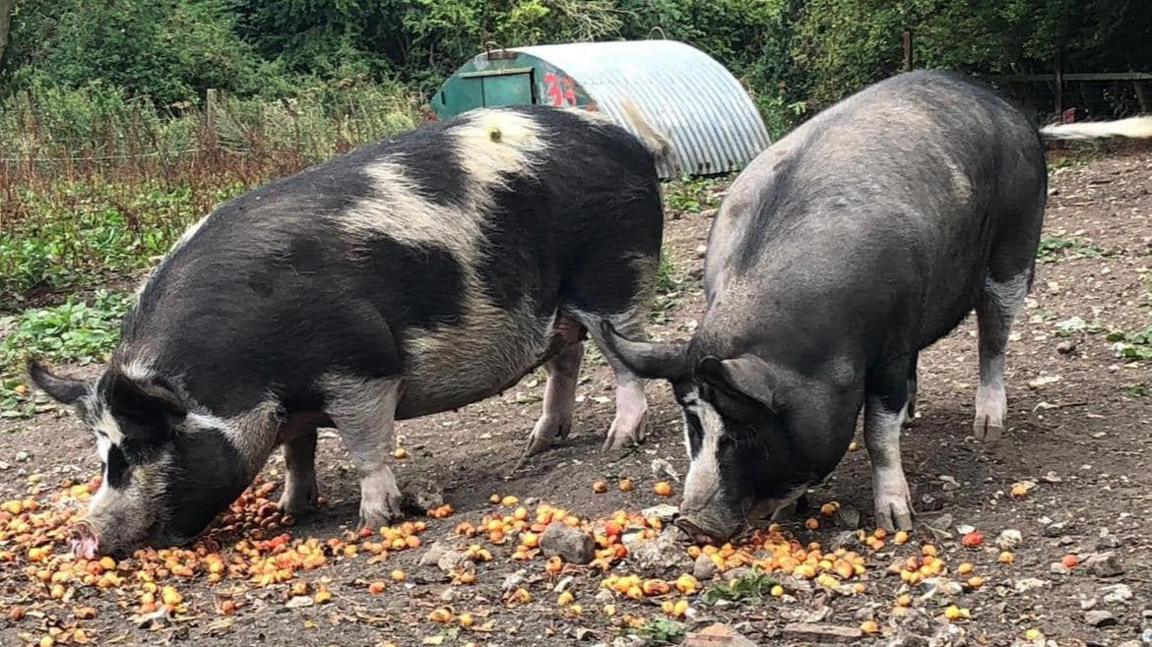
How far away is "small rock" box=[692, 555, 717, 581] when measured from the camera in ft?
13.9

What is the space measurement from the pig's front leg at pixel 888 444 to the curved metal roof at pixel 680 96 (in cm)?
1137

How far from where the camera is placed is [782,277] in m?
4.44

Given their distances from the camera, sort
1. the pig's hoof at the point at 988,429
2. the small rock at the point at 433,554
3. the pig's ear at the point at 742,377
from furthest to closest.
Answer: the pig's hoof at the point at 988,429 → the small rock at the point at 433,554 → the pig's ear at the point at 742,377

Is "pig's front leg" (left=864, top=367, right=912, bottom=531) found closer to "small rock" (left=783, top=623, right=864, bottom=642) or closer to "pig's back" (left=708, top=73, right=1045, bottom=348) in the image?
"pig's back" (left=708, top=73, right=1045, bottom=348)

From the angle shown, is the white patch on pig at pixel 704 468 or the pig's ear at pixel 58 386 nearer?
the white patch on pig at pixel 704 468

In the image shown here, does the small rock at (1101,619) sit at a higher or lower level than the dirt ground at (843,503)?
higher

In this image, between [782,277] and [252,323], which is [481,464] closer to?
[252,323]

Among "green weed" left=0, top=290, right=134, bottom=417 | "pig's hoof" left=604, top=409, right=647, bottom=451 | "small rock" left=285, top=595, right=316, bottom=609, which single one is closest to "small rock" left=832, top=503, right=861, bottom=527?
"pig's hoof" left=604, top=409, right=647, bottom=451

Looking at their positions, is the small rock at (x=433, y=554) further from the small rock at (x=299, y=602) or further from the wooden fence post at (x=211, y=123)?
the wooden fence post at (x=211, y=123)

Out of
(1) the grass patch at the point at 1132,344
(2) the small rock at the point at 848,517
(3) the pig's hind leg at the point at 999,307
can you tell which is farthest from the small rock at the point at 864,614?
(1) the grass patch at the point at 1132,344

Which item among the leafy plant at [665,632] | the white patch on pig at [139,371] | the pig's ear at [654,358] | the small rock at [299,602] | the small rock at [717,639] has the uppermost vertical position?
the pig's ear at [654,358]

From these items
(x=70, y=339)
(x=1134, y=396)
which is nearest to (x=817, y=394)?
(x=1134, y=396)

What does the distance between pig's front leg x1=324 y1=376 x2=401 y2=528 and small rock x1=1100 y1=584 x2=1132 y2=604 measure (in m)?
2.57

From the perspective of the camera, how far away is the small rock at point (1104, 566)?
398cm
